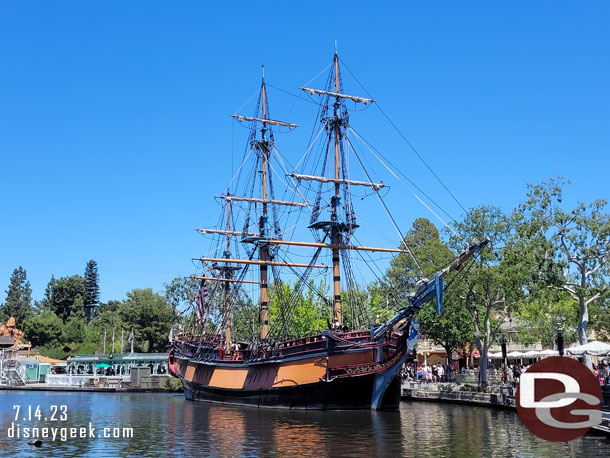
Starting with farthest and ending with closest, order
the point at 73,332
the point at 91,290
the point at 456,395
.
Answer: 1. the point at 91,290
2. the point at 73,332
3. the point at 456,395

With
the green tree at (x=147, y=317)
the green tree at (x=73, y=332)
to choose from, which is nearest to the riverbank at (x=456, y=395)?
the green tree at (x=147, y=317)

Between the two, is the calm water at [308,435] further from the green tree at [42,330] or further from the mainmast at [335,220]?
the green tree at [42,330]

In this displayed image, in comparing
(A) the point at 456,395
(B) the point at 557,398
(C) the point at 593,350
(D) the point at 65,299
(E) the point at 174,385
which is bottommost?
(E) the point at 174,385

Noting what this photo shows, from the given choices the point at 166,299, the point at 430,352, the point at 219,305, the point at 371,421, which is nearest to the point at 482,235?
the point at 371,421

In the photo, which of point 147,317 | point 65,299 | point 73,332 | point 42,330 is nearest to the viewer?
point 147,317

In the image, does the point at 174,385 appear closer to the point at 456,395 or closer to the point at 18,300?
the point at 456,395

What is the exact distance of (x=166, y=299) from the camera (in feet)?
361

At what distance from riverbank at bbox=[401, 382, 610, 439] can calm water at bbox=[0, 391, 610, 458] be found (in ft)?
2.41

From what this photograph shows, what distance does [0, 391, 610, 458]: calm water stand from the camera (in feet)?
78.3

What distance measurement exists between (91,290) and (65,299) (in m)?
12.2

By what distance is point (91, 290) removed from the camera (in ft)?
443

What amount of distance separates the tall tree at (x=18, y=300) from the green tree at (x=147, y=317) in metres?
51.0

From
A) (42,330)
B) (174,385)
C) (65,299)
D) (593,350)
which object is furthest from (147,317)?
(593,350)

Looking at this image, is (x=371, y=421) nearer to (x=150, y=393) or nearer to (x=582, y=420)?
(x=582, y=420)
